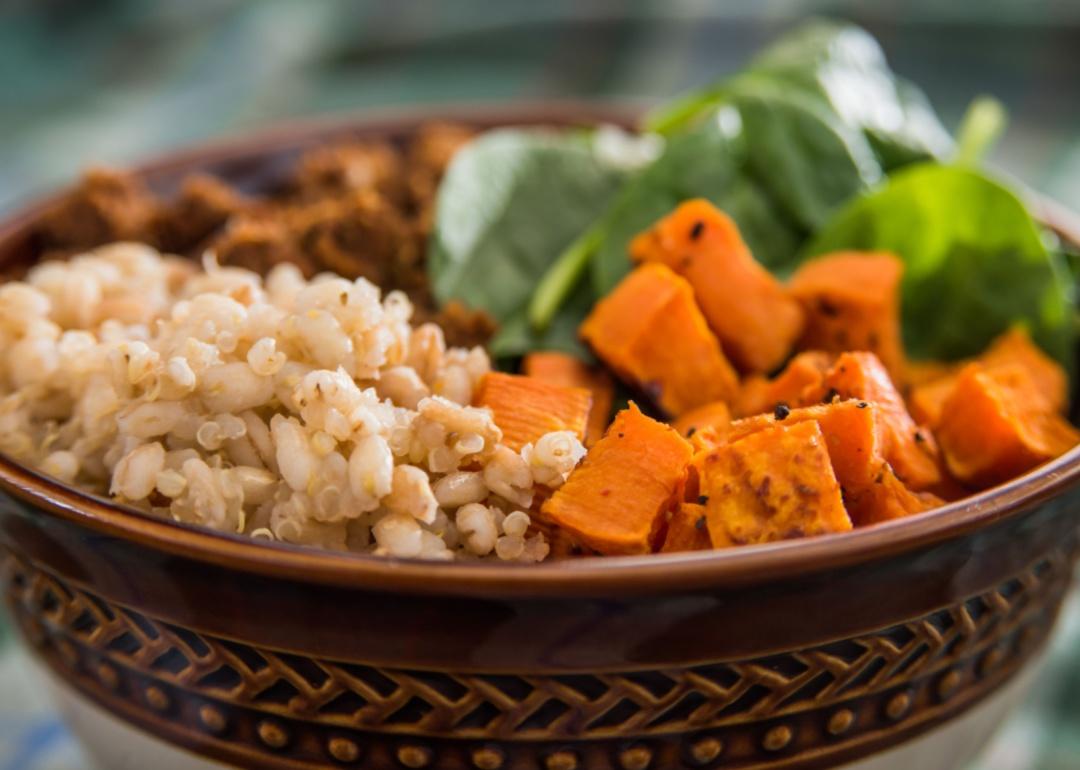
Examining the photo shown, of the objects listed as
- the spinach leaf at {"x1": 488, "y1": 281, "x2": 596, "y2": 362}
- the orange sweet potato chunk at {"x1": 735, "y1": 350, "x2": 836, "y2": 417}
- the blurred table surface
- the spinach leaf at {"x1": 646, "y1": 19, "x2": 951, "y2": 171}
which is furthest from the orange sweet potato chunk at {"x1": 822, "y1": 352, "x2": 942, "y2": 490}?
the blurred table surface

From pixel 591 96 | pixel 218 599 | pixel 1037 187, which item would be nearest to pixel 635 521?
pixel 218 599

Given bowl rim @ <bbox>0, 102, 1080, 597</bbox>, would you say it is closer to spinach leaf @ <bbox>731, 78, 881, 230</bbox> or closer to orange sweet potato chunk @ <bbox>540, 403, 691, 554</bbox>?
orange sweet potato chunk @ <bbox>540, 403, 691, 554</bbox>

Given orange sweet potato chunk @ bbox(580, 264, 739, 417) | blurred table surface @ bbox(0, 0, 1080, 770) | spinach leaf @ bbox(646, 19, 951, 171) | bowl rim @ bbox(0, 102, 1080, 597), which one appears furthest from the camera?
blurred table surface @ bbox(0, 0, 1080, 770)

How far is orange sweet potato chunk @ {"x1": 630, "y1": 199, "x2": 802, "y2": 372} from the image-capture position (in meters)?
1.38

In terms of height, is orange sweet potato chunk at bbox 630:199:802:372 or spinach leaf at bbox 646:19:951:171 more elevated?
spinach leaf at bbox 646:19:951:171

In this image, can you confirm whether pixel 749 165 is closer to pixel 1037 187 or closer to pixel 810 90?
pixel 810 90

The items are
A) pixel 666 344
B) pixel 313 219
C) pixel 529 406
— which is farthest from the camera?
pixel 313 219

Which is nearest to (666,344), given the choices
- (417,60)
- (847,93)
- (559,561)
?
(559,561)

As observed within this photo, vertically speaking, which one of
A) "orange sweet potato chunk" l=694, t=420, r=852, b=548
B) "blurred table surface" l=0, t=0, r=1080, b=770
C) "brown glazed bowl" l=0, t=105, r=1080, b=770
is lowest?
"brown glazed bowl" l=0, t=105, r=1080, b=770

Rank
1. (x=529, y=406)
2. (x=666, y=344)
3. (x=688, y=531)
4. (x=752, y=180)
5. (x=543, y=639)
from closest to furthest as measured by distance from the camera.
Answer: (x=543, y=639), (x=688, y=531), (x=529, y=406), (x=666, y=344), (x=752, y=180)

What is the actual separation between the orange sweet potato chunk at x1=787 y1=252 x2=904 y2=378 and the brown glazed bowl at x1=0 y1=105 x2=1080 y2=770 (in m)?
0.37

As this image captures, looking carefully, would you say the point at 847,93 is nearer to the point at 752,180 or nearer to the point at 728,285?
the point at 752,180

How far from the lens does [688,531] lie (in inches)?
41.4

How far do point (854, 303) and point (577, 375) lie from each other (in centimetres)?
32
